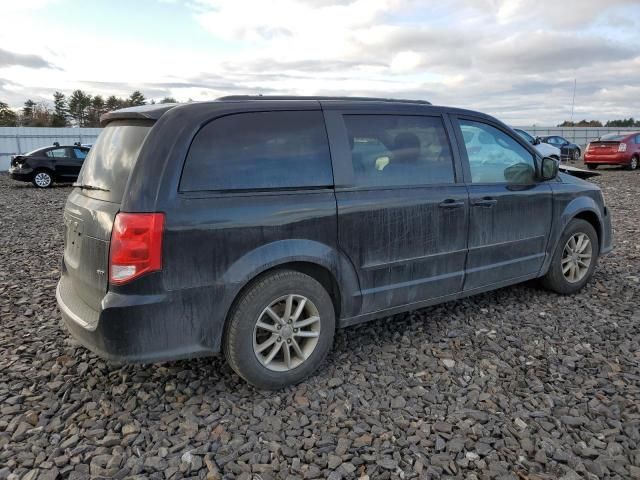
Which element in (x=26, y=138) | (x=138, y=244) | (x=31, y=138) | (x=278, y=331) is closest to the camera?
(x=138, y=244)

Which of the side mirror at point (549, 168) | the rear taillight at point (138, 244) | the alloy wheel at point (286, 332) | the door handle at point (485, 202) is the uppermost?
the side mirror at point (549, 168)

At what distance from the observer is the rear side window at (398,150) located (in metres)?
3.57

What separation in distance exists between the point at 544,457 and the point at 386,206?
5.81 feet

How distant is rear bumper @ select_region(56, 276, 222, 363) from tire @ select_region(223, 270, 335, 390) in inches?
8.0

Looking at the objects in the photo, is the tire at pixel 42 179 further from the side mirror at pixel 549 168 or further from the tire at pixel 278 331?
the side mirror at pixel 549 168

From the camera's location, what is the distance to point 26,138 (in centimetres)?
2806

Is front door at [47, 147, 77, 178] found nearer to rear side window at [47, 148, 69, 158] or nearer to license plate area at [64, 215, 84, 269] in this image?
rear side window at [47, 148, 69, 158]

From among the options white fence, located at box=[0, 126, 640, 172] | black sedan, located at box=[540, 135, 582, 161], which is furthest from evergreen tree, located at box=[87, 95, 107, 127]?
black sedan, located at box=[540, 135, 582, 161]

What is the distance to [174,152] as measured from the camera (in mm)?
2900

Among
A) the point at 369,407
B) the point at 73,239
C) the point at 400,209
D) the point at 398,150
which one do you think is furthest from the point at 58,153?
the point at 369,407

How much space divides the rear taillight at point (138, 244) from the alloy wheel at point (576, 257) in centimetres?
385

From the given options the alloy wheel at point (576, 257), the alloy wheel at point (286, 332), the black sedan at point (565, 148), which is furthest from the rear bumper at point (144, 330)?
the black sedan at point (565, 148)

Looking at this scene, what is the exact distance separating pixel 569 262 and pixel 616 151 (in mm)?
18054

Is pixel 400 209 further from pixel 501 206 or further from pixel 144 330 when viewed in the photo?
pixel 144 330
